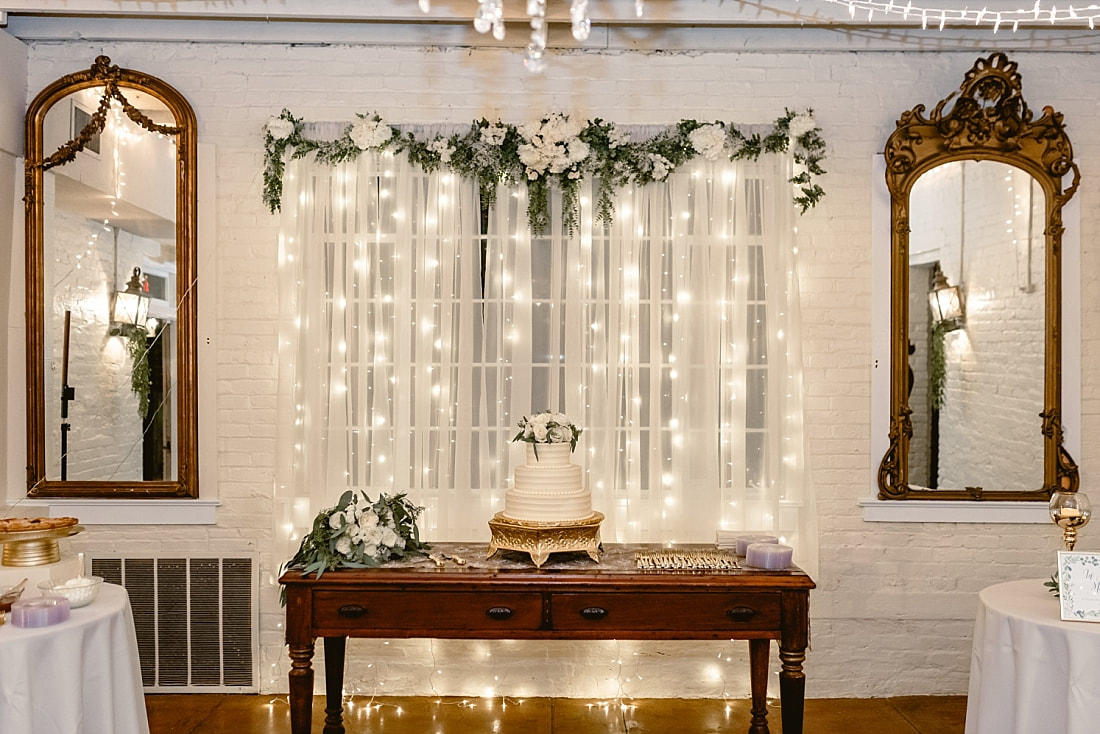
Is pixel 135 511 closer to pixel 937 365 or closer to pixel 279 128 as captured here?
pixel 279 128

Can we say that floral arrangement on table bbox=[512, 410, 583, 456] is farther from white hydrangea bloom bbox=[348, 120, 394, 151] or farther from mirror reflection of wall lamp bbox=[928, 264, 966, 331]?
mirror reflection of wall lamp bbox=[928, 264, 966, 331]

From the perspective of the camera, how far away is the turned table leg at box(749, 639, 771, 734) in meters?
3.62

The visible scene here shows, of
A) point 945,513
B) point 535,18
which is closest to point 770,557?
point 945,513

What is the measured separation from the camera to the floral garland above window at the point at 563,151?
397 cm

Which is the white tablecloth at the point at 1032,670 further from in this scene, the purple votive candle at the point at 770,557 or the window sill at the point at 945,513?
the window sill at the point at 945,513

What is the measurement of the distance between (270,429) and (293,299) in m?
0.64

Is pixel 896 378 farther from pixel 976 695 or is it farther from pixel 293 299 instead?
pixel 293 299

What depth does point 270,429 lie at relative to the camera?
4.12 metres

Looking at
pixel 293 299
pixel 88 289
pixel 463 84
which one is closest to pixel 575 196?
pixel 463 84

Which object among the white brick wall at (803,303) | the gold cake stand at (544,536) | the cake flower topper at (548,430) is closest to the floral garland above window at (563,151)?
the white brick wall at (803,303)

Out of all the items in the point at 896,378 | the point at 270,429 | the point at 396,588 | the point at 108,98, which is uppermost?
the point at 108,98

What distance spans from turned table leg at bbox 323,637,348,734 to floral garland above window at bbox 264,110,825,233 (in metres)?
2.05

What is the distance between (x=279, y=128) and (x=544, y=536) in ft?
7.45

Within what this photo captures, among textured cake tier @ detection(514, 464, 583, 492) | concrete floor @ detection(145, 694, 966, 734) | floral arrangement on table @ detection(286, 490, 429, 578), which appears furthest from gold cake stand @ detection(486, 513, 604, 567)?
concrete floor @ detection(145, 694, 966, 734)
